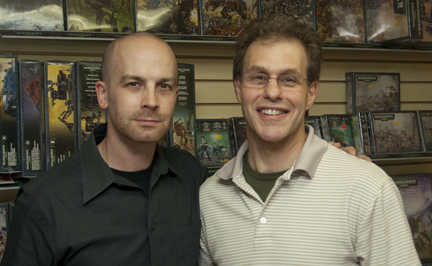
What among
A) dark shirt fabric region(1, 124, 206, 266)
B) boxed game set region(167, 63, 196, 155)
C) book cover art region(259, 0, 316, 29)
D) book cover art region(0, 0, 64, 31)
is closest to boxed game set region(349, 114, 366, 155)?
book cover art region(259, 0, 316, 29)

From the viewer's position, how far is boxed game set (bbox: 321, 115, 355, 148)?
269cm

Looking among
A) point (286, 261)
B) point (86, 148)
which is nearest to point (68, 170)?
point (86, 148)

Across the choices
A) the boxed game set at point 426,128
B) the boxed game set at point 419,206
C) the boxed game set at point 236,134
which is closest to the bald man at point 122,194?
the boxed game set at point 236,134

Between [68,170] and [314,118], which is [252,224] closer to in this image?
[68,170]

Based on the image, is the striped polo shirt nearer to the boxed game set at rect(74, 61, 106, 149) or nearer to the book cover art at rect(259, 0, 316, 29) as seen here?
the boxed game set at rect(74, 61, 106, 149)

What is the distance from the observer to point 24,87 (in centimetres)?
199

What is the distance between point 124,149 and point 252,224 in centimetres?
62

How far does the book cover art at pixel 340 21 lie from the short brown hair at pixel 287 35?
985 mm

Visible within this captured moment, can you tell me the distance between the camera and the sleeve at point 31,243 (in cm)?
146

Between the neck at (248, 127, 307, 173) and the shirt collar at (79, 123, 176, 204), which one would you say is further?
the neck at (248, 127, 307, 173)

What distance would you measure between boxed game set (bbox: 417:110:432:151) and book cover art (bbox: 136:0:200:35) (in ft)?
5.56

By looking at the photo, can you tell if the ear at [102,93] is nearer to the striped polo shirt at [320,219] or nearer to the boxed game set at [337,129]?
the striped polo shirt at [320,219]

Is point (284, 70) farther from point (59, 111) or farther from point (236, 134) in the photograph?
point (59, 111)

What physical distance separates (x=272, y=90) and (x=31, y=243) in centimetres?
108
